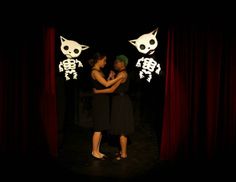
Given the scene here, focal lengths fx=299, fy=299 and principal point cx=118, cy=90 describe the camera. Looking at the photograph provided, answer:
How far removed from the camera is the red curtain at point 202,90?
4160mm

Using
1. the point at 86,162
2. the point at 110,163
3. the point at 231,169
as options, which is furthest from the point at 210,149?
the point at 86,162

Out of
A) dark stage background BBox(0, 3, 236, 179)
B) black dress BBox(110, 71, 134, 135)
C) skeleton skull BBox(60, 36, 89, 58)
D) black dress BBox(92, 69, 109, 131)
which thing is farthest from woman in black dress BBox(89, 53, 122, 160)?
skeleton skull BBox(60, 36, 89, 58)

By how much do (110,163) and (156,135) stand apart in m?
2.02

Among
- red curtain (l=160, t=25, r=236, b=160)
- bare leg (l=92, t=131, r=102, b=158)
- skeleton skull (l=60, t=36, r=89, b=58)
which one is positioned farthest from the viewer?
skeleton skull (l=60, t=36, r=89, b=58)

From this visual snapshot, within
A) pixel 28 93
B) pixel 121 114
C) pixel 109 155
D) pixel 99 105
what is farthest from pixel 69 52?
pixel 109 155

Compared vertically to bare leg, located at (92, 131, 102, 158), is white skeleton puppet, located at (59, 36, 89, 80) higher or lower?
higher

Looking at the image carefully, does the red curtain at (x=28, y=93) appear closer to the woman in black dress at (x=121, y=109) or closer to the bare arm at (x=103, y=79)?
the bare arm at (x=103, y=79)

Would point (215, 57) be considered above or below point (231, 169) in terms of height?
above

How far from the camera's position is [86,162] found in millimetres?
4340

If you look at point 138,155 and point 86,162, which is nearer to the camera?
point 86,162

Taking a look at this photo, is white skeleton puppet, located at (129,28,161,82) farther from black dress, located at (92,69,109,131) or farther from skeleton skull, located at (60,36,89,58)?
skeleton skull, located at (60,36,89,58)

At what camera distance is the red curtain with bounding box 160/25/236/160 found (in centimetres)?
416

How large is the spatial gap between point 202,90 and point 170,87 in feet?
1.51

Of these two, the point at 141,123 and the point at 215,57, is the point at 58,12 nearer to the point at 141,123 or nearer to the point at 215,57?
the point at 215,57
